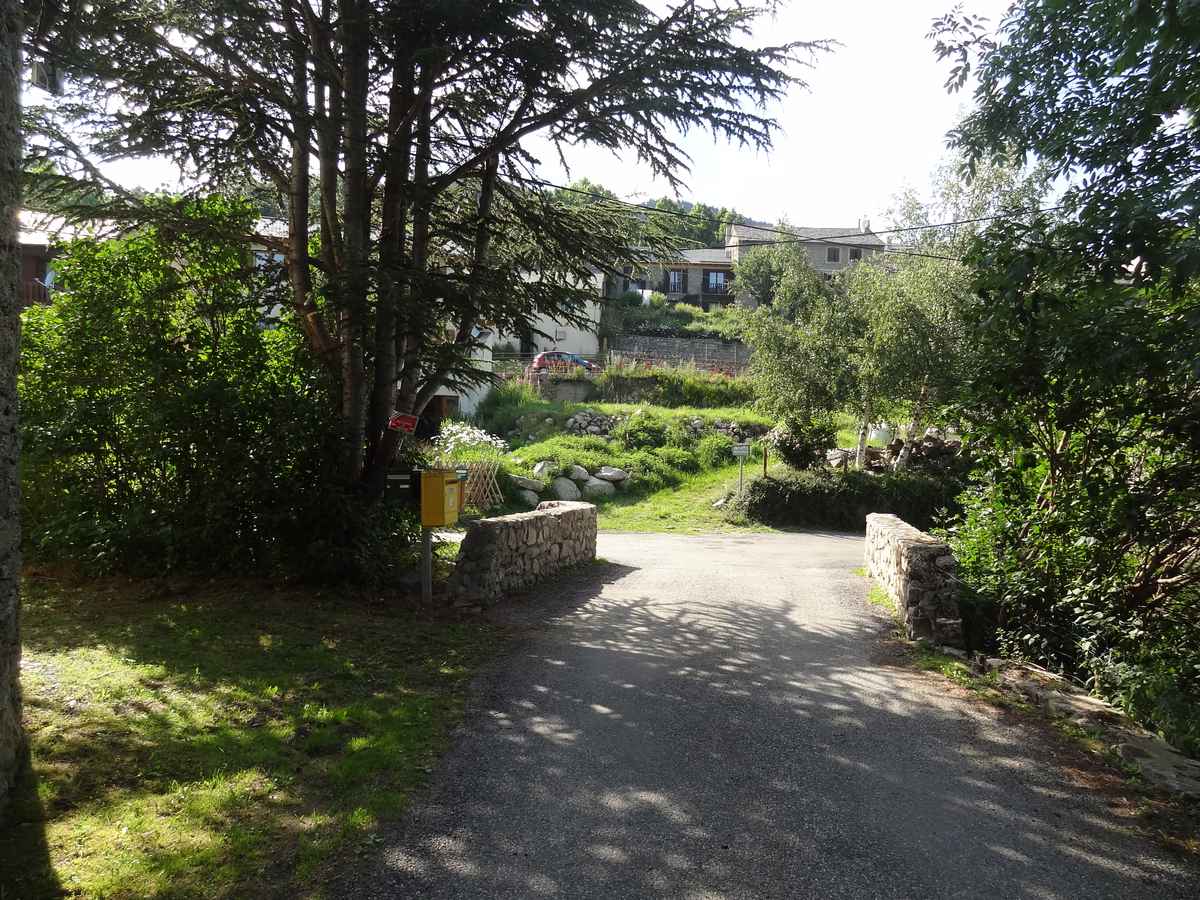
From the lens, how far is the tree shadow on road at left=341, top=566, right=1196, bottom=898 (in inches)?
147

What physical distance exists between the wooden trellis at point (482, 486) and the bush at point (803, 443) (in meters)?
9.13

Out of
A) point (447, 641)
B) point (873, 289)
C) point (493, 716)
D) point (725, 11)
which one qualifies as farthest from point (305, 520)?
point (873, 289)

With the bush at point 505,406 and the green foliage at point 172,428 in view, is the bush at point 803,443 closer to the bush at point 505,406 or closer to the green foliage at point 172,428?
the bush at point 505,406

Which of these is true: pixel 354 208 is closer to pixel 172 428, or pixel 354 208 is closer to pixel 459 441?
pixel 172 428

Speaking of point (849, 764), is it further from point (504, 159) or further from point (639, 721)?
point (504, 159)

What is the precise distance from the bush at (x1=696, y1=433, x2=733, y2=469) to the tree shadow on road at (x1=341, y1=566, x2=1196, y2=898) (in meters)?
19.6

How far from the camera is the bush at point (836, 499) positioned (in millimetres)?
22719

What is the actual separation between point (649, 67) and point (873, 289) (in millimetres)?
16568

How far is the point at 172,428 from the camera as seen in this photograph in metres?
8.27

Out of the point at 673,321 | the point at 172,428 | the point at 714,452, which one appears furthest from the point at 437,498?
Result: the point at 673,321

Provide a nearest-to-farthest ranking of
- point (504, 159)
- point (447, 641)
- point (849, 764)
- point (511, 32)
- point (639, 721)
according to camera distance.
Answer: point (849, 764) < point (639, 721) < point (447, 641) < point (511, 32) < point (504, 159)

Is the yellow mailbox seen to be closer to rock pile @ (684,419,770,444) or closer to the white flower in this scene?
the white flower

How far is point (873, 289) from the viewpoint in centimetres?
2341

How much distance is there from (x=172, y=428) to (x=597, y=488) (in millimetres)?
15727
